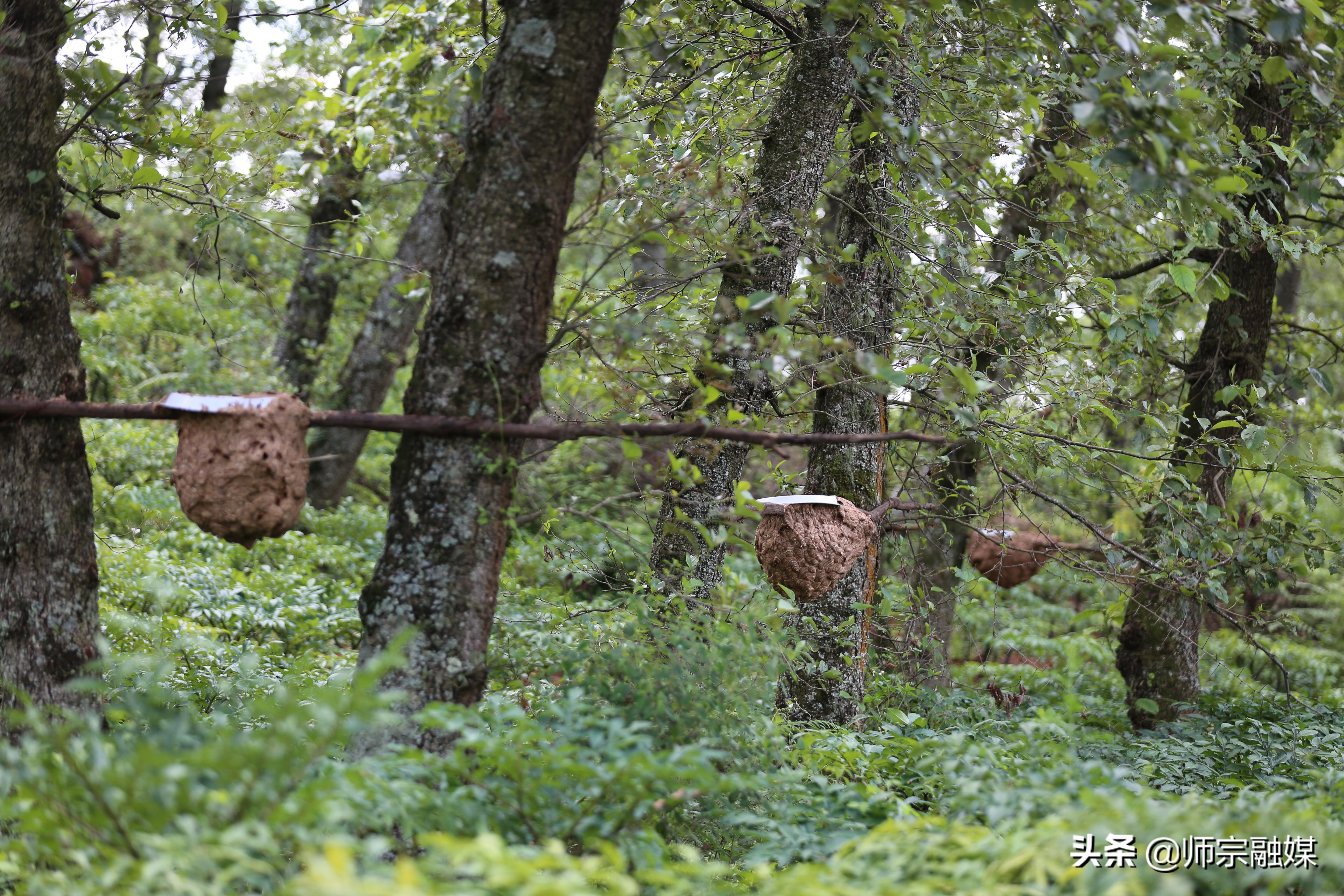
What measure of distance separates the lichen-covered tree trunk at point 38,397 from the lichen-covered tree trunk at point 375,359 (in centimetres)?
666

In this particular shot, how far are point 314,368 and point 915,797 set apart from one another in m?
10.1

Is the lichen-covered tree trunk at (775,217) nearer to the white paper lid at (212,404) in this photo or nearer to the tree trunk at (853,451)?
the tree trunk at (853,451)

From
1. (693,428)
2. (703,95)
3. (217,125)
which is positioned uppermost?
(703,95)

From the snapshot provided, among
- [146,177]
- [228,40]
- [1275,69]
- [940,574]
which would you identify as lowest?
[940,574]

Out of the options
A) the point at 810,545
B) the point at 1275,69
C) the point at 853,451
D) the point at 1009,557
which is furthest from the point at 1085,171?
the point at 1009,557

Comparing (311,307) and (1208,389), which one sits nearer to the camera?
(1208,389)

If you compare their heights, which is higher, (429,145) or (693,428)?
(429,145)

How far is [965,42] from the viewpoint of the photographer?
5.11m

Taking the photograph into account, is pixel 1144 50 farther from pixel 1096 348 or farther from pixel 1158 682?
pixel 1158 682

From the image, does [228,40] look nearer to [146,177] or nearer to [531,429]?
[146,177]

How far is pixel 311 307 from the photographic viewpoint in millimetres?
11781

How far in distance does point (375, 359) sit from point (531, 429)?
8.53 metres

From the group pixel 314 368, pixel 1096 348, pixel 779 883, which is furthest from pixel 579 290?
pixel 314 368

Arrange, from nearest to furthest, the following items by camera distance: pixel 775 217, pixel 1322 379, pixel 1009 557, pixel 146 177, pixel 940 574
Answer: pixel 146 177 → pixel 775 217 → pixel 1322 379 → pixel 1009 557 → pixel 940 574
